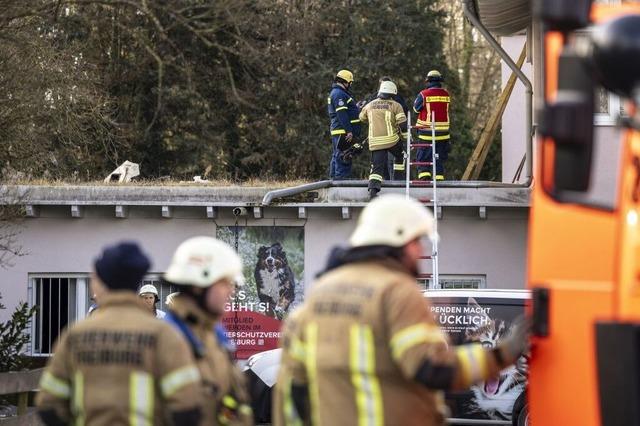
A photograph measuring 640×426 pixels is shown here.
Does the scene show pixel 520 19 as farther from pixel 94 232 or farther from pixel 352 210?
pixel 94 232

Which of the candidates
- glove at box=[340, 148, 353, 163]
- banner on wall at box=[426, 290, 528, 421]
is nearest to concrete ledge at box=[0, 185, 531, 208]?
glove at box=[340, 148, 353, 163]

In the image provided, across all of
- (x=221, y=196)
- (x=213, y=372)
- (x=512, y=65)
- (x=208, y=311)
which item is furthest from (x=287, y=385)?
(x=512, y=65)

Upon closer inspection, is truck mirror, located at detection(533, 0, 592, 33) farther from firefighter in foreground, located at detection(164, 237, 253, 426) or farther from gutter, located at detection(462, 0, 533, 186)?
gutter, located at detection(462, 0, 533, 186)

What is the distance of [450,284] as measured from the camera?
24.0 meters

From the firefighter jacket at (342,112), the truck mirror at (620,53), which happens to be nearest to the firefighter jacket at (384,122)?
the firefighter jacket at (342,112)

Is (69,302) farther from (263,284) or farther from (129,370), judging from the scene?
(129,370)

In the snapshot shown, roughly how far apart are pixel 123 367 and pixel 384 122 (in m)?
15.9

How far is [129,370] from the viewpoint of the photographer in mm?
6059

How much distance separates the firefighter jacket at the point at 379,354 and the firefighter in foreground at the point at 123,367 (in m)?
0.59

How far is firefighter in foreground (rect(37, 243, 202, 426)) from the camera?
6035 millimetres

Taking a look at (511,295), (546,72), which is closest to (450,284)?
(511,295)

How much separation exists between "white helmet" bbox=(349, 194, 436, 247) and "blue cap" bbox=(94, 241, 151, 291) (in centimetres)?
101

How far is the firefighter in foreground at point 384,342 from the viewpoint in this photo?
5.79 m

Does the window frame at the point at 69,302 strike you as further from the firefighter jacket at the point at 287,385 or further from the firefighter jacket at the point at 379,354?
the firefighter jacket at the point at 379,354
